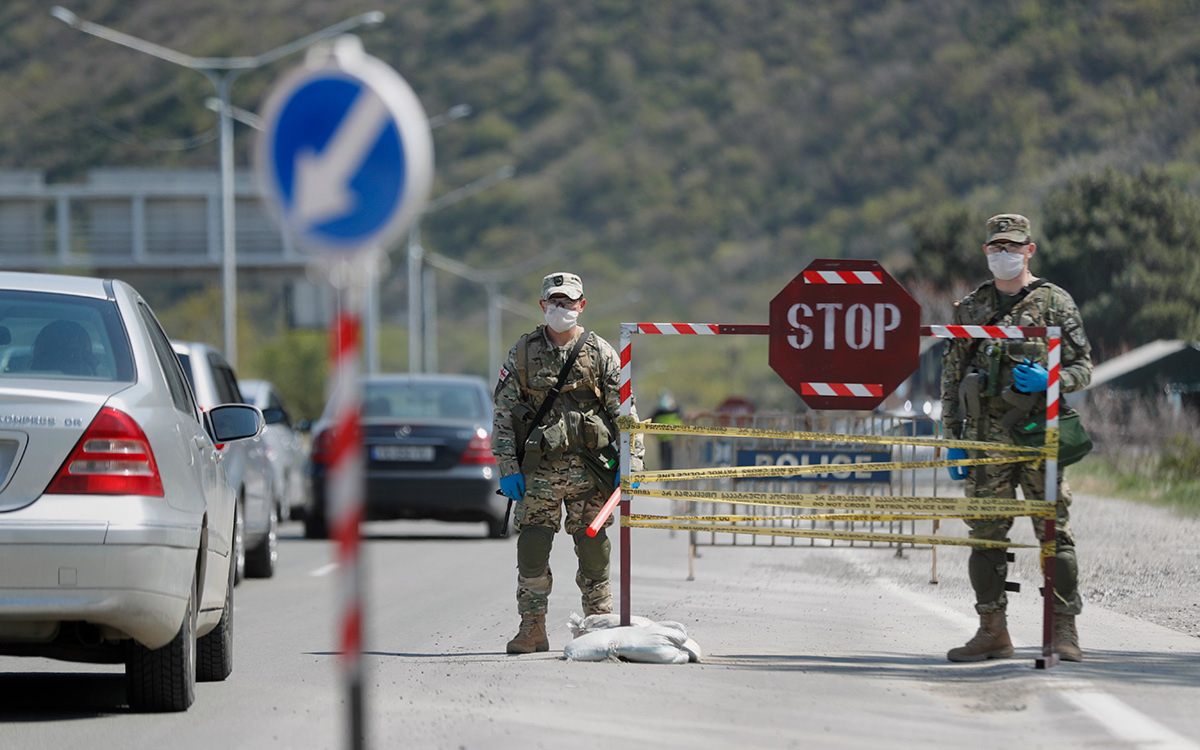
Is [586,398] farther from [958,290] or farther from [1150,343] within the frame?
[958,290]

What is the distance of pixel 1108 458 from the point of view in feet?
101

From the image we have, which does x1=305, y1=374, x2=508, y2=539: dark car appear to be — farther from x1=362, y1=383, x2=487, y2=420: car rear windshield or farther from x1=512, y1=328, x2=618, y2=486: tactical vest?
x1=512, y1=328, x2=618, y2=486: tactical vest

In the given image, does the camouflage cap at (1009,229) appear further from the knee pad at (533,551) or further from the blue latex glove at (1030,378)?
the knee pad at (533,551)

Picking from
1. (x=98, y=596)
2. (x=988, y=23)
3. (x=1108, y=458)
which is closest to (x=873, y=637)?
(x=98, y=596)

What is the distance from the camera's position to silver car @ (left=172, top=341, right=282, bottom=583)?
13.6 metres

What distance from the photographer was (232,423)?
8.17m

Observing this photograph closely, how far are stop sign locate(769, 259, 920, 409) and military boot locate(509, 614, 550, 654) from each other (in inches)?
67.6

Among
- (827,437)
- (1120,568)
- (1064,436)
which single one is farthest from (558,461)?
(1120,568)

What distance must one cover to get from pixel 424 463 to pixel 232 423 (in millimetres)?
10132

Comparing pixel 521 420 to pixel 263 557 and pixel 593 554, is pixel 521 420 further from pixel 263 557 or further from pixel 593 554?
pixel 263 557

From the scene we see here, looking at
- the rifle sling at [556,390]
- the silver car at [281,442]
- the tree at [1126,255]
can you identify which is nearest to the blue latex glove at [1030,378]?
the rifle sling at [556,390]

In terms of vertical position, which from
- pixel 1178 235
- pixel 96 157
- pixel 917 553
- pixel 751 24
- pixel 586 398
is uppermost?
pixel 751 24

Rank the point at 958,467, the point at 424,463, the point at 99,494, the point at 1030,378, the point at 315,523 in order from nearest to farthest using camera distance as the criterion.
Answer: the point at 99,494, the point at 1030,378, the point at 958,467, the point at 424,463, the point at 315,523

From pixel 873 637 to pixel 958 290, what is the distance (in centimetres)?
4879
